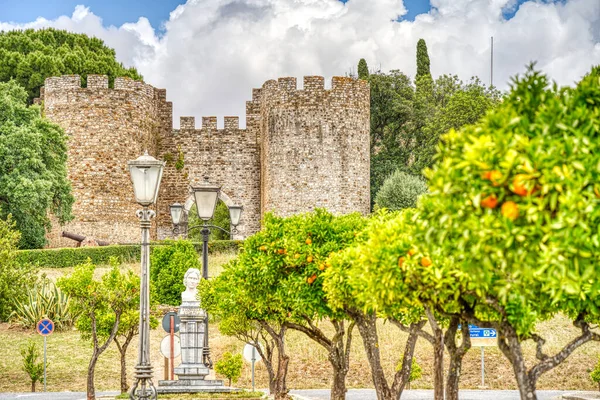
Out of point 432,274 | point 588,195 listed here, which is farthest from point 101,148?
point 588,195

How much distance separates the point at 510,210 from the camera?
5.93 metres

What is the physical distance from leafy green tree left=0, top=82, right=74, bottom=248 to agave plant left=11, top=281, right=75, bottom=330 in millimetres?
5416

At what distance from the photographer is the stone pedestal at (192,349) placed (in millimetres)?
15438

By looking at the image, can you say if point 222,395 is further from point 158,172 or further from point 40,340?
point 40,340

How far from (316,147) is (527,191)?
30.0 meters

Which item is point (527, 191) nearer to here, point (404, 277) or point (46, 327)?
point (404, 277)

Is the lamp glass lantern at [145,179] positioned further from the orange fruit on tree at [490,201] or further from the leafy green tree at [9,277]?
the leafy green tree at [9,277]

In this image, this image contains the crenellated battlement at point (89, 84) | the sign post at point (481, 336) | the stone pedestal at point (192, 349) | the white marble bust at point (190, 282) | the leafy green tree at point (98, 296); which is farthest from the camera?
the crenellated battlement at point (89, 84)

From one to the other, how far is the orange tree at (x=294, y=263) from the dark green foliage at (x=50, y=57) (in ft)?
98.3

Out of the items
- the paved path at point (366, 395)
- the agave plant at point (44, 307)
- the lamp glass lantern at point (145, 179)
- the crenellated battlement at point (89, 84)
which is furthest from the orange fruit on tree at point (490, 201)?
the crenellated battlement at point (89, 84)

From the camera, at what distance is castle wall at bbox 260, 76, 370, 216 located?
35625mm

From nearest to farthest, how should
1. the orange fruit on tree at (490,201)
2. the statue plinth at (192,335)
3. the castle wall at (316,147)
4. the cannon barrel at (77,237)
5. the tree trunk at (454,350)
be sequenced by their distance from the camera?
1. the orange fruit on tree at (490,201)
2. the tree trunk at (454,350)
3. the statue plinth at (192,335)
4. the cannon barrel at (77,237)
5. the castle wall at (316,147)

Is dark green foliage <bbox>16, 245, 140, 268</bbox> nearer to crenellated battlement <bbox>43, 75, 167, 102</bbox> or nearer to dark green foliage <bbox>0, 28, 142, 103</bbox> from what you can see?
crenellated battlement <bbox>43, 75, 167, 102</bbox>

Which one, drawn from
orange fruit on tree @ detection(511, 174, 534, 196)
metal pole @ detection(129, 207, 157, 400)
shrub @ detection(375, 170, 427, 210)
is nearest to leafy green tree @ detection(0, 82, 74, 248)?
shrub @ detection(375, 170, 427, 210)
